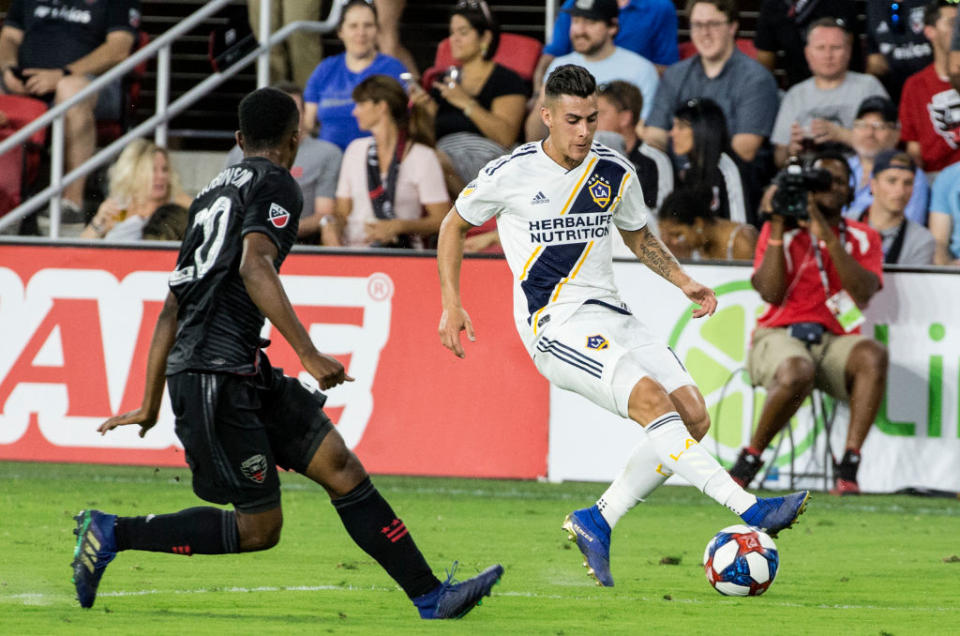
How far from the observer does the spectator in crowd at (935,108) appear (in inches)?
463

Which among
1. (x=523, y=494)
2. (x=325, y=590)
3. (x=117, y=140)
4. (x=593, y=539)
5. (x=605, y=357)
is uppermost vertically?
(x=605, y=357)

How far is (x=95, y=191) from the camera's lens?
12.7 metres

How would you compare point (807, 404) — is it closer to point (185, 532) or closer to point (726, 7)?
point (726, 7)

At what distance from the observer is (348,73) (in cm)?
1277

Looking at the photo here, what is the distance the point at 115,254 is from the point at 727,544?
6089 millimetres

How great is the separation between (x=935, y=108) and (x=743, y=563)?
6568 mm

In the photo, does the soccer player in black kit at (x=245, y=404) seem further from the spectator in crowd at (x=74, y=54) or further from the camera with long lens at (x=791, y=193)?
the spectator in crowd at (x=74, y=54)

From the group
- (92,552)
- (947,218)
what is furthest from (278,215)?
(947,218)

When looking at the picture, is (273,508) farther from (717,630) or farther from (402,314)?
(402,314)

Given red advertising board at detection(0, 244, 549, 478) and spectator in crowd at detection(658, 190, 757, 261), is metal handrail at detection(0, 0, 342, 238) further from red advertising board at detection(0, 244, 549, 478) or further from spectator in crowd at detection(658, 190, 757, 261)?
spectator in crowd at detection(658, 190, 757, 261)

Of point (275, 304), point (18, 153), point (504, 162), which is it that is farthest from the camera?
point (18, 153)

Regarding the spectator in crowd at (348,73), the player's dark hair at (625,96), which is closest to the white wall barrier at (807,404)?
the player's dark hair at (625,96)

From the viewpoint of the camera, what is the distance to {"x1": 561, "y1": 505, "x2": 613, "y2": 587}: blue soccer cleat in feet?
21.7

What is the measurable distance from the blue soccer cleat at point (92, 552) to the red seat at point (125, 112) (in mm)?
8069
